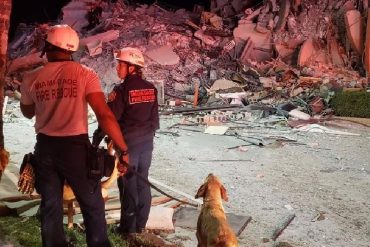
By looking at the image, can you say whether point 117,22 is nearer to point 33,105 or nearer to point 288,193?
point 288,193

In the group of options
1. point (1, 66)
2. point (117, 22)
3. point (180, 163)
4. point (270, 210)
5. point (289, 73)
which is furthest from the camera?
point (117, 22)

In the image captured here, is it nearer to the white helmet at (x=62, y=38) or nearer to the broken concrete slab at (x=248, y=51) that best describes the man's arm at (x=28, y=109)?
the white helmet at (x=62, y=38)

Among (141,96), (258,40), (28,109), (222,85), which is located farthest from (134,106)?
(258,40)

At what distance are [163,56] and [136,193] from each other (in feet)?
44.7

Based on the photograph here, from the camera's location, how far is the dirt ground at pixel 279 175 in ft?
16.1

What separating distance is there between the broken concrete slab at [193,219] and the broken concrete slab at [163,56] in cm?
1243

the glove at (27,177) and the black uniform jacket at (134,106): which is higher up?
the black uniform jacket at (134,106)

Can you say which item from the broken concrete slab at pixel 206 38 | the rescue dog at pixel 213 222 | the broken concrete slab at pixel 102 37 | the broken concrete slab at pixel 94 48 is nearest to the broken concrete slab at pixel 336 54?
the broken concrete slab at pixel 206 38

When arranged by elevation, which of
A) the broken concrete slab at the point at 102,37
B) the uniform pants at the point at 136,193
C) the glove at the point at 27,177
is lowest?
the uniform pants at the point at 136,193

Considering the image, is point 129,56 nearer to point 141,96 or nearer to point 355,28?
point 141,96

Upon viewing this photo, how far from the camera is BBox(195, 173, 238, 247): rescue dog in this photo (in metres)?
2.82

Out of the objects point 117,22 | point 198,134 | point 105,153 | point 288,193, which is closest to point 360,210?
point 288,193

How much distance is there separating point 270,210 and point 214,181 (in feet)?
7.19

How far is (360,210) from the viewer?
18.4ft
